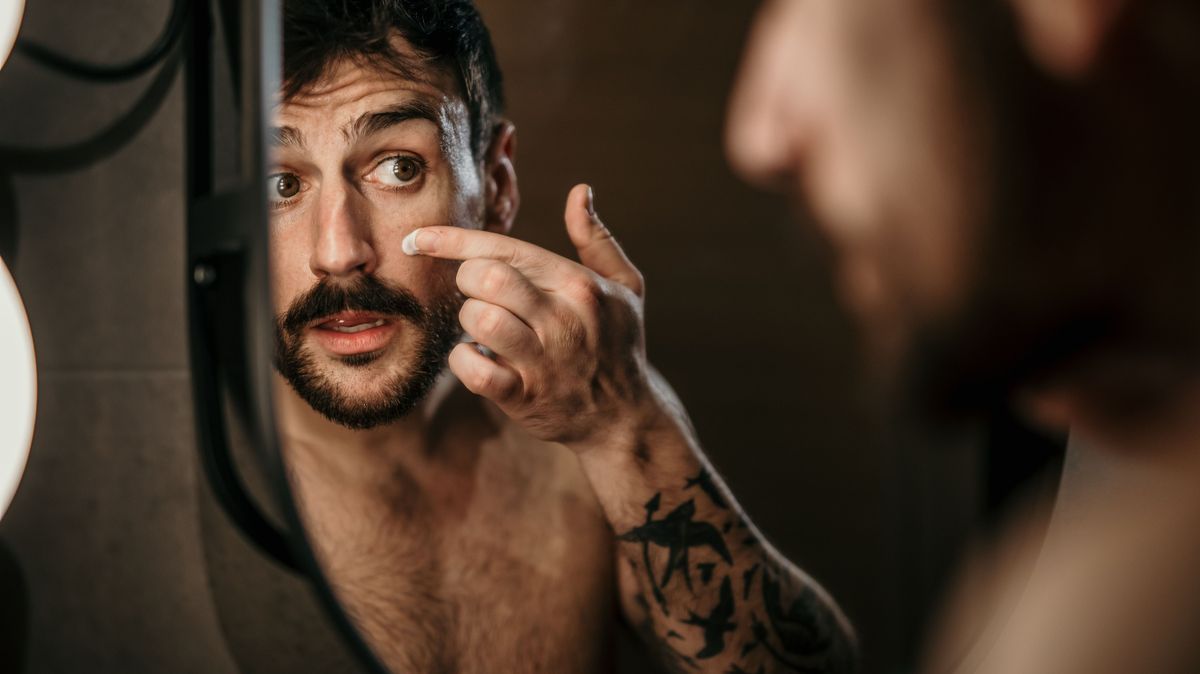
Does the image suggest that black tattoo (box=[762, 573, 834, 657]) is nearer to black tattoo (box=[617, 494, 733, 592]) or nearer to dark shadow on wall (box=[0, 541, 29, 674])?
black tattoo (box=[617, 494, 733, 592])

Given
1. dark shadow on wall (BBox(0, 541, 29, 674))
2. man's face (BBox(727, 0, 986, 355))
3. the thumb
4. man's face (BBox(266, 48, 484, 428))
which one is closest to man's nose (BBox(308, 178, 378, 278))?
man's face (BBox(266, 48, 484, 428))

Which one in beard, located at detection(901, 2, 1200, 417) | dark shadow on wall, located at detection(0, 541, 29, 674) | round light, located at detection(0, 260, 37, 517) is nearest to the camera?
beard, located at detection(901, 2, 1200, 417)

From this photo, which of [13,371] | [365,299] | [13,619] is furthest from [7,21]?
[13,619]

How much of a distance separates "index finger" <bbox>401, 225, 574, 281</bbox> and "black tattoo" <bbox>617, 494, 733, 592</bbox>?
154mm

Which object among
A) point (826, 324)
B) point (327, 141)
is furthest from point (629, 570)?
A: point (327, 141)

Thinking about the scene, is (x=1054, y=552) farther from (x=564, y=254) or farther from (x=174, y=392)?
(x=174, y=392)

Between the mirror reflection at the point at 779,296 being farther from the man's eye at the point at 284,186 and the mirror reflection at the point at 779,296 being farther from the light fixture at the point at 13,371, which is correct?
the light fixture at the point at 13,371

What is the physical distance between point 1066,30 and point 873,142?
0.41 feet

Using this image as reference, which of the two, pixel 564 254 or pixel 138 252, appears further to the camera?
pixel 138 252

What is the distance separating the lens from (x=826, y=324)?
17.4 inches

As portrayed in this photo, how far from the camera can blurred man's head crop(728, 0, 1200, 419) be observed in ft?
1.40

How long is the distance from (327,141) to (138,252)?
0.98ft

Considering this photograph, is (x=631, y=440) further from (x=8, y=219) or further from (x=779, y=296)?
(x=8, y=219)

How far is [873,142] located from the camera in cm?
43
